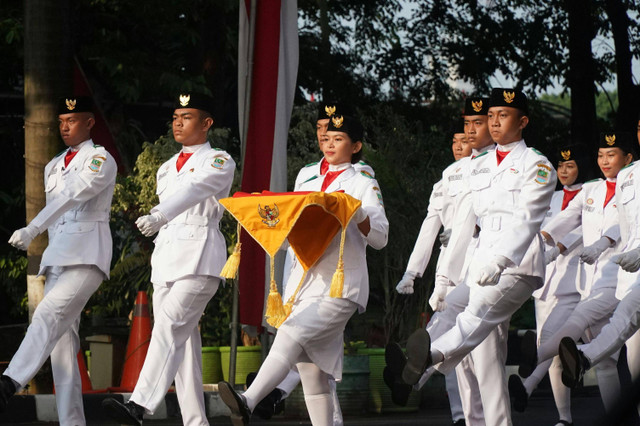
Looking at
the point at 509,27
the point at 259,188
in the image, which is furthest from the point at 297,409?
the point at 509,27

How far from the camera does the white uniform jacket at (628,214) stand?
752cm

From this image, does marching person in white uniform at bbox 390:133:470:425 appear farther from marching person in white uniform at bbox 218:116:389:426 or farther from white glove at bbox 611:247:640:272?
marching person in white uniform at bbox 218:116:389:426

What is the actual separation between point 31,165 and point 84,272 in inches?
103

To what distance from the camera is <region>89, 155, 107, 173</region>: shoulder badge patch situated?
7629 millimetres

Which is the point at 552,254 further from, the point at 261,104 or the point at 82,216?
the point at 82,216

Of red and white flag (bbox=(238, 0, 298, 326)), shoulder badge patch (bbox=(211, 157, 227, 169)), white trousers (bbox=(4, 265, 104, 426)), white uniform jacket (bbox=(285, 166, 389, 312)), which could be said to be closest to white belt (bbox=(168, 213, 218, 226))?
shoulder badge patch (bbox=(211, 157, 227, 169))

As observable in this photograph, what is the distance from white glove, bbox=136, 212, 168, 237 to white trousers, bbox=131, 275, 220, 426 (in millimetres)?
562

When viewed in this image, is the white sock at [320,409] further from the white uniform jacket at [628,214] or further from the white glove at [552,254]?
the white glove at [552,254]

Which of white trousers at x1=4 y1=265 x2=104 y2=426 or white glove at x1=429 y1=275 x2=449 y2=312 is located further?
white glove at x1=429 y1=275 x2=449 y2=312

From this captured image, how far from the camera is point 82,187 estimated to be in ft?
24.6

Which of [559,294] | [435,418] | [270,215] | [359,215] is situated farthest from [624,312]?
[435,418]

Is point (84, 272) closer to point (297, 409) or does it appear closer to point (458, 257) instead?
point (458, 257)

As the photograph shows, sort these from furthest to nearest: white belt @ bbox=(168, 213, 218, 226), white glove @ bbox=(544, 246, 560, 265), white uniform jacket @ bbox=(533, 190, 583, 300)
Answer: white uniform jacket @ bbox=(533, 190, 583, 300), white glove @ bbox=(544, 246, 560, 265), white belt @ bbox=(168, 213, 218, 226)

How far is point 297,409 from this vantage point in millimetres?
10156
